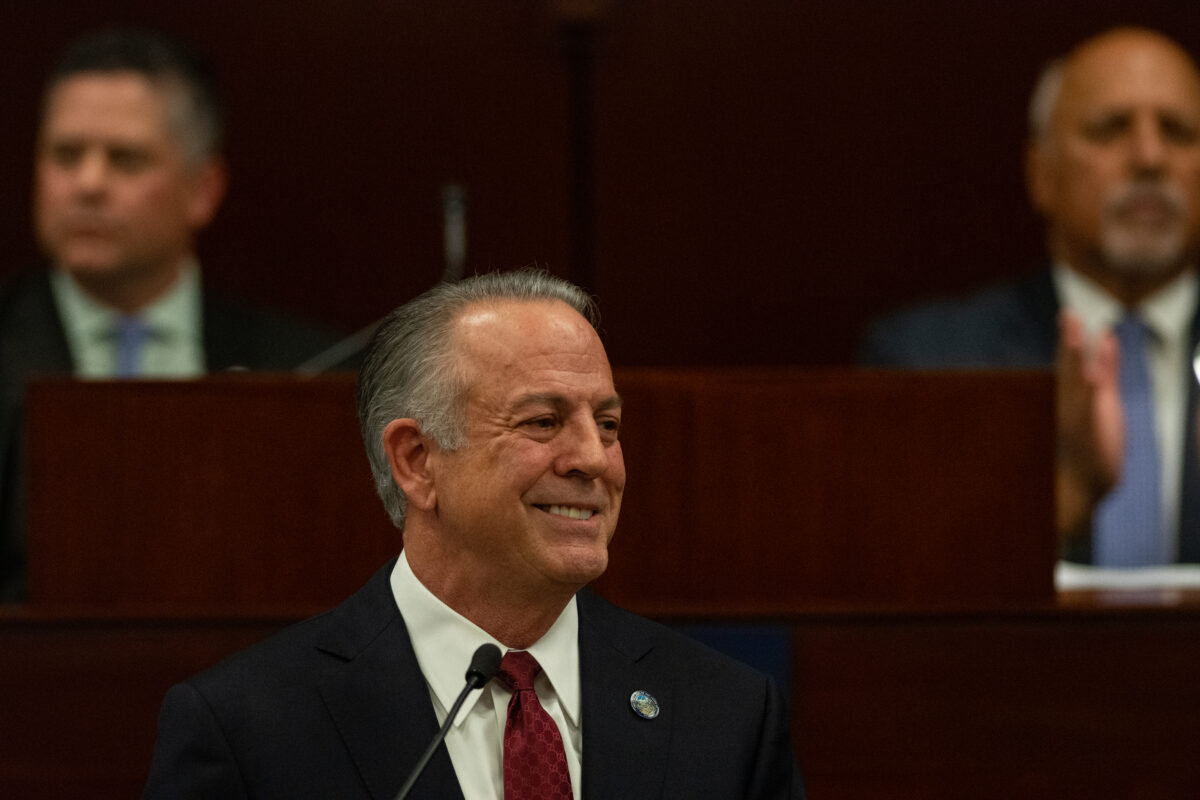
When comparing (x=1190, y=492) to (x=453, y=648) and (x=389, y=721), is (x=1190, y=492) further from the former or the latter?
(x=389, y=721)

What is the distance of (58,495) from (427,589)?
962 millimetres

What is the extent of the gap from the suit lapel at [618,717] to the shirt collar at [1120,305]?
83.9 inches

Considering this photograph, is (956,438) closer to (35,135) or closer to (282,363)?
(282,363)

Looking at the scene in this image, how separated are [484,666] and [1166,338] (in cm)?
255

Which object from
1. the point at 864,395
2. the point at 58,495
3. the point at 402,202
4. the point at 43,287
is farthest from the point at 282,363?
the point at 864,395

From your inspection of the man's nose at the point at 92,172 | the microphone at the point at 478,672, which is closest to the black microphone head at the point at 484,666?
the microphone at the point at 478,672

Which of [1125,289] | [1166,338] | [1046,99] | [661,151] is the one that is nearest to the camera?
[1166,338]

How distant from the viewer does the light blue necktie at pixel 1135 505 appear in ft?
11.6

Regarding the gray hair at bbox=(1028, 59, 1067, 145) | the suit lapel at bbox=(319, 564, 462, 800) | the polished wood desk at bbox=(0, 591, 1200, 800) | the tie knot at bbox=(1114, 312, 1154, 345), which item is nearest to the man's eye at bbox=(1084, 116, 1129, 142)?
the gray hair at bbox=(1028, 59, 1067, 145)

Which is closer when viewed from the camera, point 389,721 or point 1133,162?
point 389,721

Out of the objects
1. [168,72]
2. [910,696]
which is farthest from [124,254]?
[910,696]

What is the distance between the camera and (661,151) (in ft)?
15.0

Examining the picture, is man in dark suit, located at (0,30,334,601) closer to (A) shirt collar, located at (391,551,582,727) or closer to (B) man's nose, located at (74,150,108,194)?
(B) man's nose, located at (74,150,108,194)

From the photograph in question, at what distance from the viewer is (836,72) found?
4.61m
